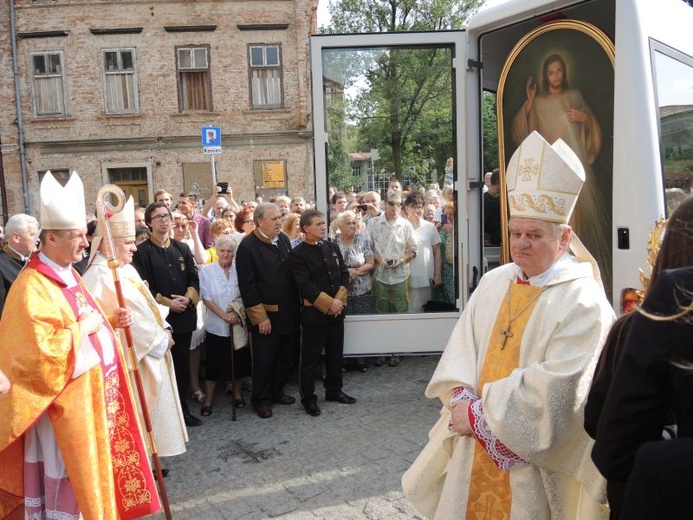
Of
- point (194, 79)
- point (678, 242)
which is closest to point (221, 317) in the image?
point (678, 242)

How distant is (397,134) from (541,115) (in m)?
1.22

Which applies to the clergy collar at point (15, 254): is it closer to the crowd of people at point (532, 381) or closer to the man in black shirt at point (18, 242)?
the man in black shirt at point (18, 242)

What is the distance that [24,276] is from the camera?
312 cm

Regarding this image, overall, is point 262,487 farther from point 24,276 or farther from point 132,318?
point 24,276

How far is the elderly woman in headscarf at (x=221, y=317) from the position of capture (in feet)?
18.7

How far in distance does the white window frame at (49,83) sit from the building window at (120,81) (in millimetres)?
1354

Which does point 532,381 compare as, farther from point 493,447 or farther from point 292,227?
point 292,227

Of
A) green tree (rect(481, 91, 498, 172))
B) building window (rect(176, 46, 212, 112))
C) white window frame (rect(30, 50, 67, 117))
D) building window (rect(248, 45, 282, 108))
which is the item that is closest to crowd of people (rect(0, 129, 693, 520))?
green tree (rect(481, 91, 498, 172))

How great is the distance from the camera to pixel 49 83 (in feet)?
62.7

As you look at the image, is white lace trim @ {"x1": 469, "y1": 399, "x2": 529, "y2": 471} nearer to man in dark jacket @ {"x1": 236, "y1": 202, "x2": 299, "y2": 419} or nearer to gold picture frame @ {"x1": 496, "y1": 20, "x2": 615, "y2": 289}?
gold picture frame @ {"x1": 496, "y1": 20, "x2": 615, "y2": 289}

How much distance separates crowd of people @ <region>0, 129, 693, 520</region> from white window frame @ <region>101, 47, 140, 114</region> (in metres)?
15.2

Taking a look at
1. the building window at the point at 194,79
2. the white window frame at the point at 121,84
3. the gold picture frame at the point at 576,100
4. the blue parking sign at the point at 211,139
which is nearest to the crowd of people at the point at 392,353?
the gold picture frame at the point at 576,100

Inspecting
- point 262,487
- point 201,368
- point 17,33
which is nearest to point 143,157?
point 17,33

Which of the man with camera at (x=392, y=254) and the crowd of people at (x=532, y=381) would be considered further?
the man with camera at (x=392, y=254)
